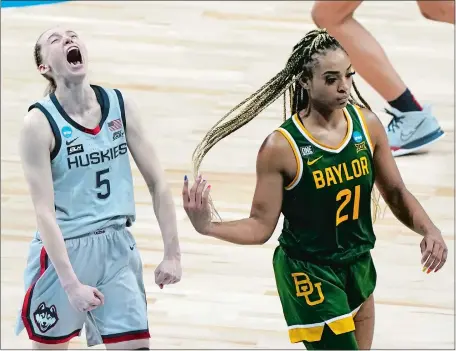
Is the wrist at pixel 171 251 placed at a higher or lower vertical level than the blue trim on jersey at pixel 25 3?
higher

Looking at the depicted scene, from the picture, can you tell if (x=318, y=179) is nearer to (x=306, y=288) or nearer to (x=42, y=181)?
(x=306, y=288)

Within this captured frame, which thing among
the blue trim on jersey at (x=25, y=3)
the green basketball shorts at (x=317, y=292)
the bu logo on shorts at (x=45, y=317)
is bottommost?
the blue trim on jersey at (x=25, y=3)

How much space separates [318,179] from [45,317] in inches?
35.9

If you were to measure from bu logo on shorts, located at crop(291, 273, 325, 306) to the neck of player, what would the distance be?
2.45 feet

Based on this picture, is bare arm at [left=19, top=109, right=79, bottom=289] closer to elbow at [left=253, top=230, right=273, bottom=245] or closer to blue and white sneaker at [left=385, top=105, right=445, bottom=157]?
elbow at [left=253, top=230, right=273, bottom=245]

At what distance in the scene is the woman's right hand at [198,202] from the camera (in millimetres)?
3209

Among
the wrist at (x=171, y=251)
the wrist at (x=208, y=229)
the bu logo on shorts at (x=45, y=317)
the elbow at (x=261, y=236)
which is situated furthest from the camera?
the bu logo on shorts at (x=45, y=317)

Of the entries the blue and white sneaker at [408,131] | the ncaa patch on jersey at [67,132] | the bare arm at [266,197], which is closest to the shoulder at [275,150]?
the bare arm at [266,197]

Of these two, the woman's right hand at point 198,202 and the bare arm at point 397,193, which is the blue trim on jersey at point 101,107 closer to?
the woman's right hand at point 198,202

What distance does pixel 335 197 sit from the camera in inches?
139

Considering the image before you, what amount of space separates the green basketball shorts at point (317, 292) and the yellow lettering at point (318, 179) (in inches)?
10.2

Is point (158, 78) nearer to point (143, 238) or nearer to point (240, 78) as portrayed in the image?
point (240, 78)

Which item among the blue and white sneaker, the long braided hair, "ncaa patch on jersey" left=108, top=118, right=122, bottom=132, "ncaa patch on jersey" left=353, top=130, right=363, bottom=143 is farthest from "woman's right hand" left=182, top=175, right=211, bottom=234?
the blue and white sneaker

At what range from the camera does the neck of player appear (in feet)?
11.4
